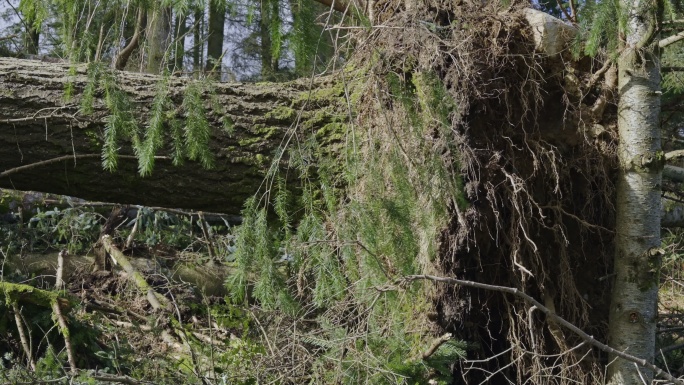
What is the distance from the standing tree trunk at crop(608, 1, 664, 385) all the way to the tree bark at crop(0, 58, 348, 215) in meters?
1.51

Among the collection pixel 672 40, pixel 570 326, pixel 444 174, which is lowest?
pixel 570 326

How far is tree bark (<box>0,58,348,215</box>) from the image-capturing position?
3.79 meters

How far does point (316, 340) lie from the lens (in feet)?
11.7

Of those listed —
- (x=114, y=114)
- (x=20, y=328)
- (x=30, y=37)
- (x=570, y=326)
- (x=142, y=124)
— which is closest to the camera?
(x=570, y=326)

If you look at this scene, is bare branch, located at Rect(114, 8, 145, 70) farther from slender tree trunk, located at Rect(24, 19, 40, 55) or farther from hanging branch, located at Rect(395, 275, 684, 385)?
hanging branch, located at Rect(395, 275, 684, 385)

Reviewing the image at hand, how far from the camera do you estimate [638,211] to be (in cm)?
380

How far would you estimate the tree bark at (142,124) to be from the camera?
379 cm

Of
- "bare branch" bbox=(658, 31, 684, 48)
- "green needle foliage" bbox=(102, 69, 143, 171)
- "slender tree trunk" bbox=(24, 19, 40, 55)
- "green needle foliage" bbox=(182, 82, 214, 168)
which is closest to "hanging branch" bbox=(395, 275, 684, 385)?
"green needle foliage" bbox=(182, 82, 214, 168)

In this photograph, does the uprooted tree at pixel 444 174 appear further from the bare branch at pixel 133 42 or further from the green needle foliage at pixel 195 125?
the bare branch at pixel 133 42

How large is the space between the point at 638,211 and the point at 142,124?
2.61m

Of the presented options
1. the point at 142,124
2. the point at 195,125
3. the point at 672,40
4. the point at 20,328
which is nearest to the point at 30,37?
the point at 142,124

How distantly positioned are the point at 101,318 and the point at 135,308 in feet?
1.23

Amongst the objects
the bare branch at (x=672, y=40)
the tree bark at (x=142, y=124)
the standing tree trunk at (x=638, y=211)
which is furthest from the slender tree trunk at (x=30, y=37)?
the bare branch at (x=672, y=40)

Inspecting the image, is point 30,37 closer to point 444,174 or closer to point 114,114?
point 114,114
